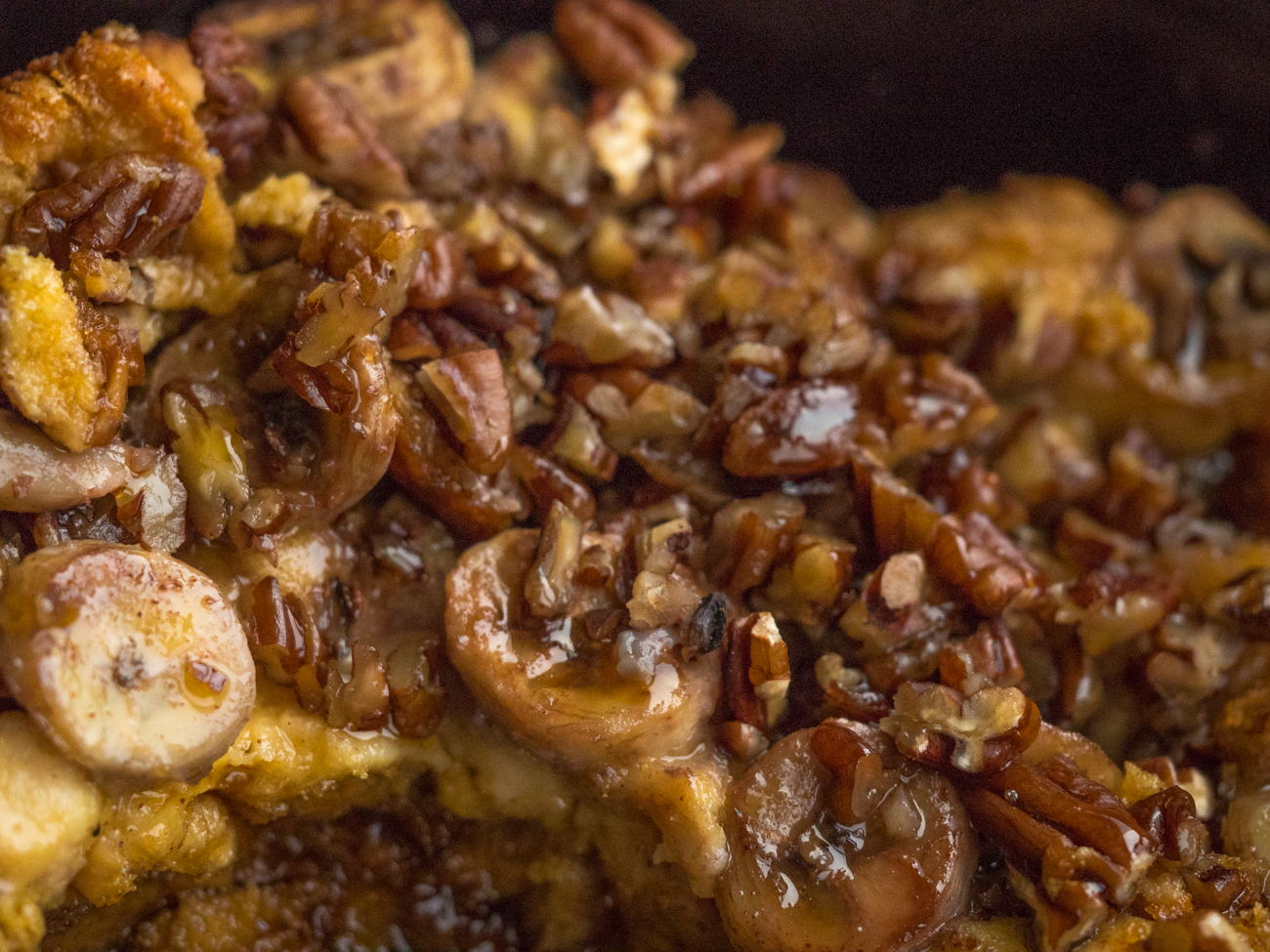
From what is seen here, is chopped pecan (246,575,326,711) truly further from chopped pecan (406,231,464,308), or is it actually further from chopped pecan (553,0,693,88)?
chopped pecan (553,0,693,88)

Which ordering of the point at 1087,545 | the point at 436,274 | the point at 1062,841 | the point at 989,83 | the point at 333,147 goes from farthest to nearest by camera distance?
the point at 989,83, the point at 1087,545, the point at 333,147, the point at 436,274, the point at 1062,841

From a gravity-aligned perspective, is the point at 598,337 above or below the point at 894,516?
above

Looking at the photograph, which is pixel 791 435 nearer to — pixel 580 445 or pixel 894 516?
pixel 894 516

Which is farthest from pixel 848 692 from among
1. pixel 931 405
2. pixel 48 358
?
pixel 48 358

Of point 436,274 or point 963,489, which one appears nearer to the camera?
point 436,274

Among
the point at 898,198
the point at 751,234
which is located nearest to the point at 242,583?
the point at 751,234

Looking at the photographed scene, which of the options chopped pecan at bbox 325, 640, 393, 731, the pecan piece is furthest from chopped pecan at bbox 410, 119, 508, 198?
chopped pecan at bbox 325, 640, 393, 731
